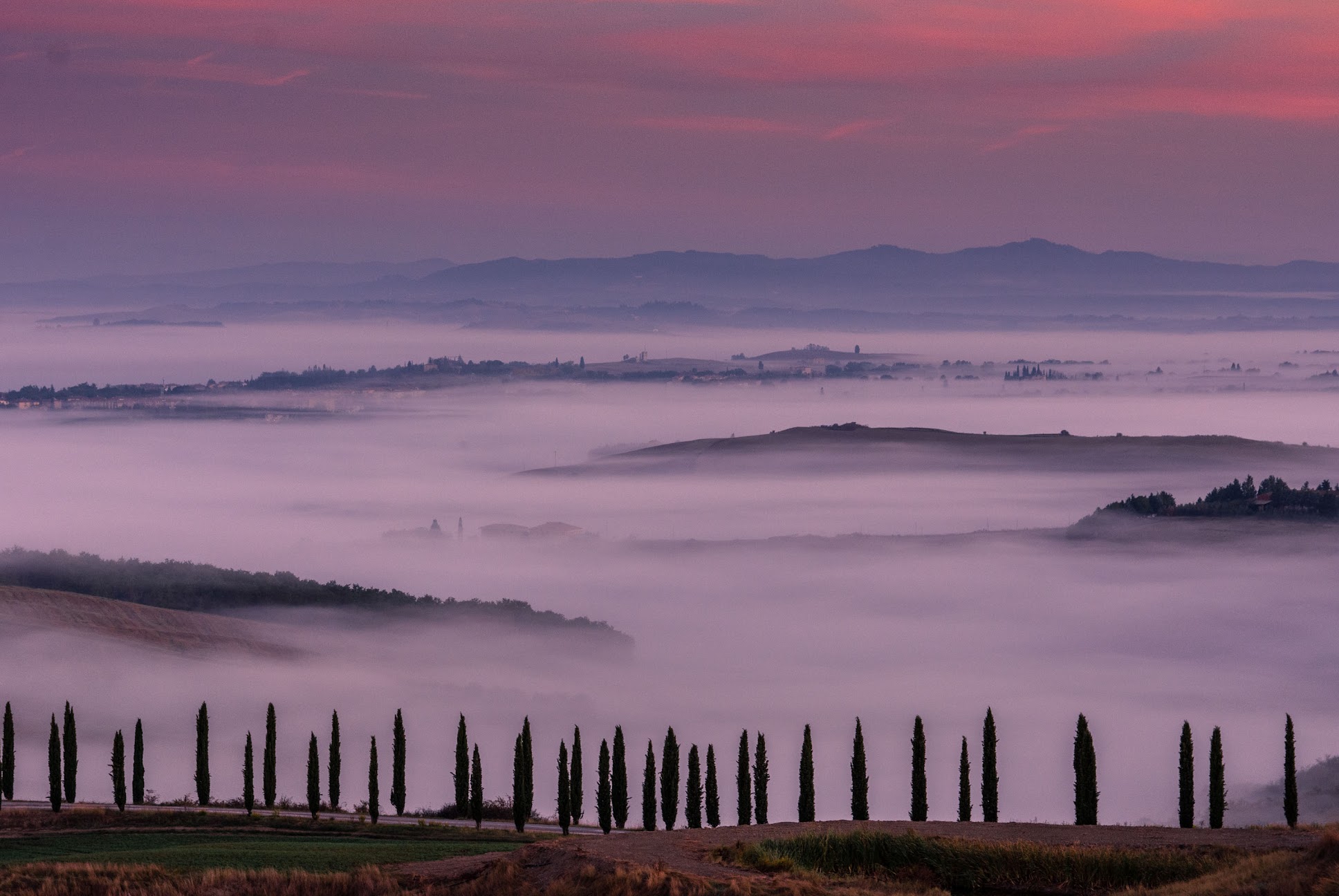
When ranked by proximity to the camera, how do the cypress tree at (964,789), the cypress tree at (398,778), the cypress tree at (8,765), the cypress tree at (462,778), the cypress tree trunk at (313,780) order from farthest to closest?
1. the cypress tree at (8,765)
2. the cypress tree at (398,778)
3. the cypress tree at (462,778)
4. the cypress tree trunk at (313,780)
5. the cypress tree at (964,789)

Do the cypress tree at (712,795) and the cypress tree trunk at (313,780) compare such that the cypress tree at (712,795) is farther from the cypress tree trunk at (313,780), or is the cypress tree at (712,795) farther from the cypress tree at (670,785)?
the cypress tree trunk at (313,780)

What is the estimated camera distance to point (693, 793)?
9169 cm

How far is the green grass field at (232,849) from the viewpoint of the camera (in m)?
55.2

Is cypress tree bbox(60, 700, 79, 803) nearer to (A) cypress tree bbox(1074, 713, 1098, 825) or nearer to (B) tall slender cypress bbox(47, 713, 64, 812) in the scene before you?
(B) tall slender cypress bbox(47, 713, 64, 812)

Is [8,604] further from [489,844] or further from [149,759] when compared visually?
[489,844]

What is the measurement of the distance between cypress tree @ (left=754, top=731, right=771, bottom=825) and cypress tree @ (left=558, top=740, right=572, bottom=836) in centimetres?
1037

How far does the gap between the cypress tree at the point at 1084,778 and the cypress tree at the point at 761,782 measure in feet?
55.7

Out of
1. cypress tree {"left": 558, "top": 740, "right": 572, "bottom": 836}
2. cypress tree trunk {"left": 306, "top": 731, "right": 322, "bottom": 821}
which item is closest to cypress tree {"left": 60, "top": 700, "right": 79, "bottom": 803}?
cypress tree trunk {"left": 306, "top": 731, "right": 322, "bottom": 821}

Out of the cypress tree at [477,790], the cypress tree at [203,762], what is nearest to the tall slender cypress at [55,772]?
the cypress tree at [203,762]

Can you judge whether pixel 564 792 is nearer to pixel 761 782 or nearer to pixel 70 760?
pixel 761 782

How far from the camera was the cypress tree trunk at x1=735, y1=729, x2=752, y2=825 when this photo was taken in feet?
296

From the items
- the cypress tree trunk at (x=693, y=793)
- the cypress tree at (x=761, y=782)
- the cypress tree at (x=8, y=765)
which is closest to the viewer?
the cypress tree at (x=761, y=782)

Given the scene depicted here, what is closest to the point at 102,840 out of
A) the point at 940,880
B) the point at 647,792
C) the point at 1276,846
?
the point at 647,792

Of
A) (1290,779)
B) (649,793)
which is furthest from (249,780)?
(1290,779)
